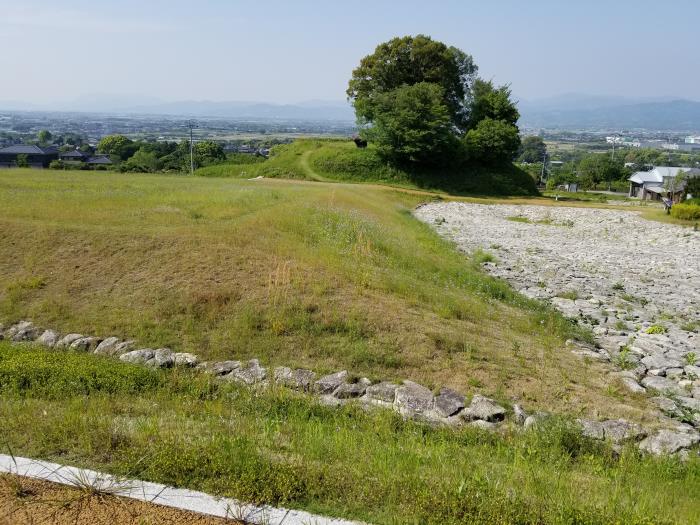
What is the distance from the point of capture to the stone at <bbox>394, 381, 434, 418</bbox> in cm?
747

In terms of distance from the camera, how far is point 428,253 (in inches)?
739

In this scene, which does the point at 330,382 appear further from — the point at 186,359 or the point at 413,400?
the point at 186,359

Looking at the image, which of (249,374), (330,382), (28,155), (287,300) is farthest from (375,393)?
(28,155)

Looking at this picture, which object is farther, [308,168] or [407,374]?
[308,168]

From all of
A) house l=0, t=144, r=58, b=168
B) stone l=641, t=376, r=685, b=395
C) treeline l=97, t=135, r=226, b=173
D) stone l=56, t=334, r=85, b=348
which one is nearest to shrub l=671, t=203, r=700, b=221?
stone l=641, t=376, r=685, b=395

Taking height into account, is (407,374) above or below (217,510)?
below

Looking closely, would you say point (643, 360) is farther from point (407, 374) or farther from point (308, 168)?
point (308, 168)

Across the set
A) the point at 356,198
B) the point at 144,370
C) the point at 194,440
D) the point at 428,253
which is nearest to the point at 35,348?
the point at 144,370

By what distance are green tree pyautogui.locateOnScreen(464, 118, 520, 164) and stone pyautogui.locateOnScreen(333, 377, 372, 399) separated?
42716 millimetres

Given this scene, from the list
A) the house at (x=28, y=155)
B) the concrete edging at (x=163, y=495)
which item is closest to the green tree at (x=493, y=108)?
the concrete edging at (x=163, y=495)

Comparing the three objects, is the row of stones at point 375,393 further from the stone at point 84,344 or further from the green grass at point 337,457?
the green grass at point 337,457

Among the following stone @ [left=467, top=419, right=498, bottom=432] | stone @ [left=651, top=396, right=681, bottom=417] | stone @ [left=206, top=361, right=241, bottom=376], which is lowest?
stone @ [left=651, top=396, right=681, bottom=417]

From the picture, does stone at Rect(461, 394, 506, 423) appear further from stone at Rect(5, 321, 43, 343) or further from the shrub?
the shrub

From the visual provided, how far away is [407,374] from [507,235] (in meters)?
19.7
